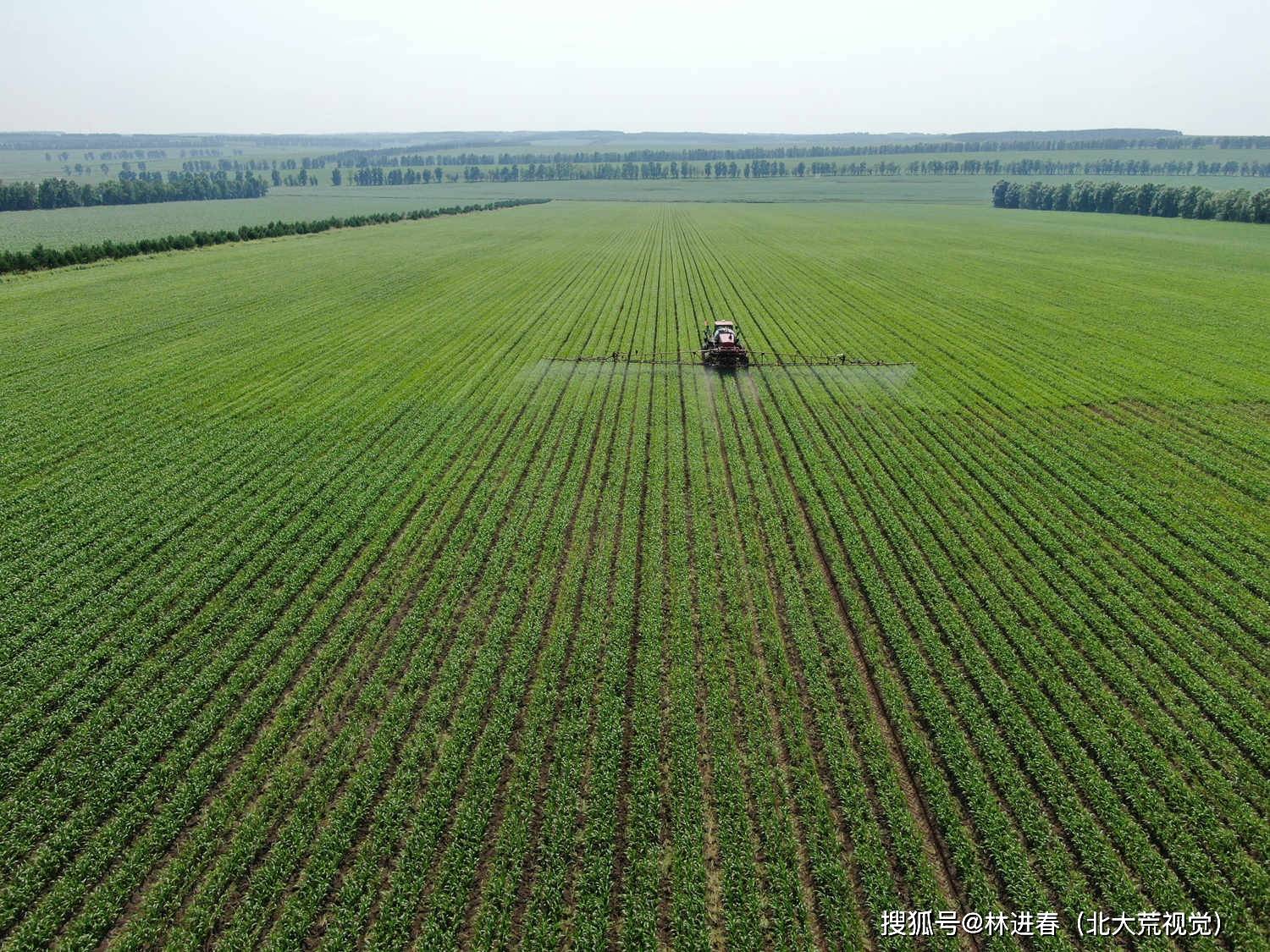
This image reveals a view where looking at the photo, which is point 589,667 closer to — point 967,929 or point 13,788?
point 967,929

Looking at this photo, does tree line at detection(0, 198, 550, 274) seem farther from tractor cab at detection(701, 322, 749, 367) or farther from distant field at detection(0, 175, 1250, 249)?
tractor cab at detection(701, 322, 749, 367)

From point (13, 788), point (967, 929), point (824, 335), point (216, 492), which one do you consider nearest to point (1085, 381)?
point (824, 335)

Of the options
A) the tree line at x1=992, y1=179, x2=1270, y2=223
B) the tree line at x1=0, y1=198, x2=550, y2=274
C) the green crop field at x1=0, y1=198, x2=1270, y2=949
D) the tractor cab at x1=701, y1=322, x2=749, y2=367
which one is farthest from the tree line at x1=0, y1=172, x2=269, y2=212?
the tree line at x1=992, y1=179, x2=1270, y2=223

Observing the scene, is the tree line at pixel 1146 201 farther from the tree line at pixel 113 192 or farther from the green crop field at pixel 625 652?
the tree line at pixel 113 192

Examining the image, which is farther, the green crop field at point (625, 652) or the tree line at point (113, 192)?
the tree line at point (113, 192)

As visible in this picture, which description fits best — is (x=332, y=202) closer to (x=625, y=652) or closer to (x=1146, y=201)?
(x=625, y=652)

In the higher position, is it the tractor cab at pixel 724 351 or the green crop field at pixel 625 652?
the tractor cab at pixel 724 351

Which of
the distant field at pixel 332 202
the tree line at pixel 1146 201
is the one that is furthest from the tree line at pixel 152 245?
the tree line at pixel 1146 201
